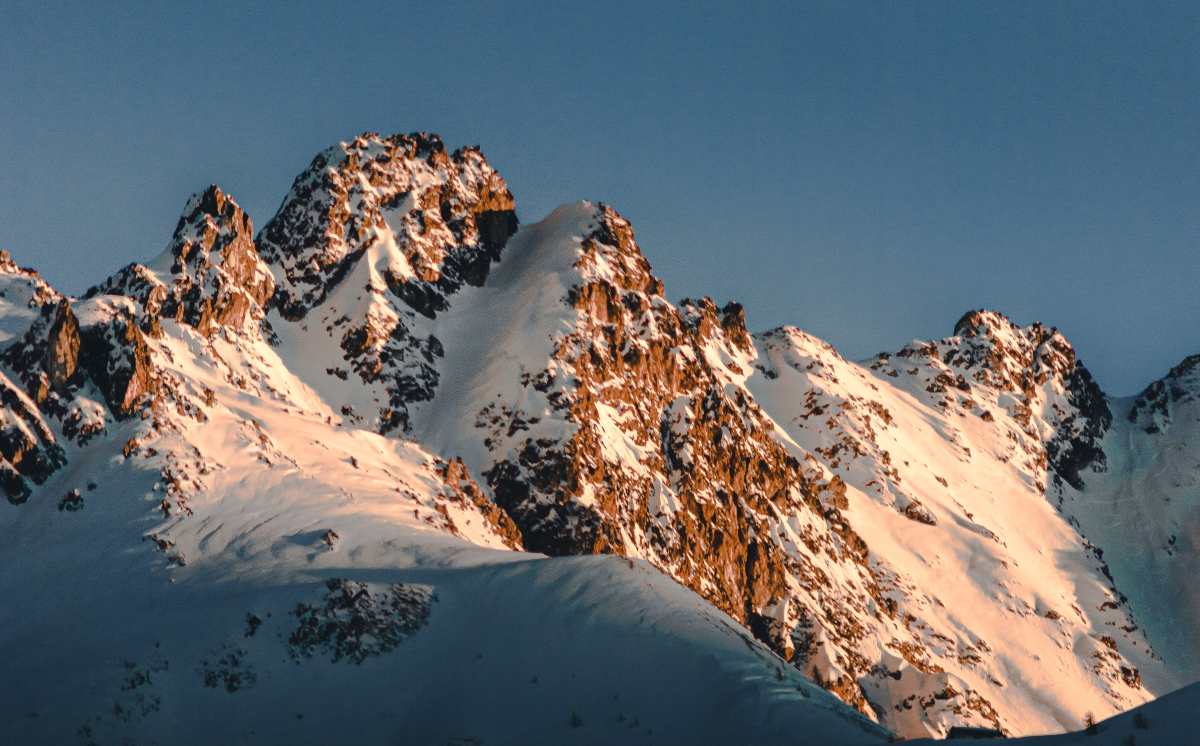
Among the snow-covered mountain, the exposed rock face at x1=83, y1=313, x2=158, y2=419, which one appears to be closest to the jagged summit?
the snow-covered mountain

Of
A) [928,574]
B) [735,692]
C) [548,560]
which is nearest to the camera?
[735,692]

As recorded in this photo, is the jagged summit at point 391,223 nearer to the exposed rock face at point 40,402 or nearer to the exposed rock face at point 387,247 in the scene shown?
the exposed rock face at point 387,247

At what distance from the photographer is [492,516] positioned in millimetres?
99500

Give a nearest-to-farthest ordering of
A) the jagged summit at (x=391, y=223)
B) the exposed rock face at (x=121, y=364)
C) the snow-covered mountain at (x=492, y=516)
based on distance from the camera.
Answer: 1. the snow-covered mountain at (x=492, y=516)
2. the exposed rock face at (x=121, y=364)
3. the jagged summit at (x=391, y=223)

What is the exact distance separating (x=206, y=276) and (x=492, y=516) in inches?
1321

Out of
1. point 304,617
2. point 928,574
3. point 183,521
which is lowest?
point 304,617

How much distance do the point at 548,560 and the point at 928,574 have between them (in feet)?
330

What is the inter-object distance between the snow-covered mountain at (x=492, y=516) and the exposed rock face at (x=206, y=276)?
0.36 metres

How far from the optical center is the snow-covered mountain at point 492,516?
4941cm

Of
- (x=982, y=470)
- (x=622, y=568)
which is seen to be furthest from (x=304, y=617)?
(x=982, y=470)

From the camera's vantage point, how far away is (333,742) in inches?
1815

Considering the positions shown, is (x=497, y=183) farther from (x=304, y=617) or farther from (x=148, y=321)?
(x=304, y=617)

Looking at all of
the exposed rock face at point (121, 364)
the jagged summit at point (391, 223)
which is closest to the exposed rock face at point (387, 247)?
the jagged summit at point (391, 223)

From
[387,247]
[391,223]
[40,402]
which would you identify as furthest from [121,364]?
[391,223]
